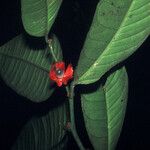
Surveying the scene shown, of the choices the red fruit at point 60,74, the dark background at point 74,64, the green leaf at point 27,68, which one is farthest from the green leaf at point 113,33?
the dark background at point 74,64

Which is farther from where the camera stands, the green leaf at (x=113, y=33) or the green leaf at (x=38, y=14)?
the green leaf at (x=38, y=14)

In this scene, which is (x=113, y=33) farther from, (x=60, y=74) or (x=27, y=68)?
(x=27, y=68)

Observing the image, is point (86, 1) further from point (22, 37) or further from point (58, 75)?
point (58, 75)

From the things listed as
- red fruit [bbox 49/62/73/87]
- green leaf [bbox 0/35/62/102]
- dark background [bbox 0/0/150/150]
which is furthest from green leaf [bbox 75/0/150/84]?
dark background [bbox 0/0/150/150]

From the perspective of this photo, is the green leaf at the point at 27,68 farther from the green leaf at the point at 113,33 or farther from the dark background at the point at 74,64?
the dark background at the point at 74,64

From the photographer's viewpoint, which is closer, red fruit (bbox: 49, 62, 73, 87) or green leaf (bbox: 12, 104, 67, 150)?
red fruit (bbox: 49, 62, 73, 87)

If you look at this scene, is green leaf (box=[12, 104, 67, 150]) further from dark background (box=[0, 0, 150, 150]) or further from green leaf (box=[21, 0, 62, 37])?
dark background (box=[0, 0, 150, 150])

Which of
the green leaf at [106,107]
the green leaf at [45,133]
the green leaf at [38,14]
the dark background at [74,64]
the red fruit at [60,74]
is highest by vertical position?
the green leaf at [38,14]

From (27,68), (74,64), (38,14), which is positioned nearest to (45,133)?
(27,68)
